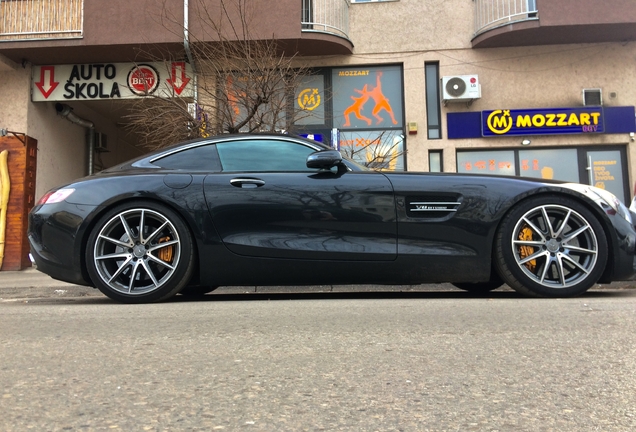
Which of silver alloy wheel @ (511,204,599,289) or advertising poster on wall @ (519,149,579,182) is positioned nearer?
silver alloy wheel @ (511,204,599,289)

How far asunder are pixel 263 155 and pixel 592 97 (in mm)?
9809

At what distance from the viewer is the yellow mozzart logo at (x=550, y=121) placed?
1150 centimetres

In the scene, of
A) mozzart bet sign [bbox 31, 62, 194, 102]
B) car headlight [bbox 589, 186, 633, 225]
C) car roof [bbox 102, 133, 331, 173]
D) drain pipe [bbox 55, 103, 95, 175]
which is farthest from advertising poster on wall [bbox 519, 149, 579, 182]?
drain pipe [bbox 55, 103, 95, 175]

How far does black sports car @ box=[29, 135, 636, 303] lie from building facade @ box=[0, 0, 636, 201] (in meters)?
7.14

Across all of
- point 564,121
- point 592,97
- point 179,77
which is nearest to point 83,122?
point 179,77

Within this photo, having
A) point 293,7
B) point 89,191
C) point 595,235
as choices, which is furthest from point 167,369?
point 293,7

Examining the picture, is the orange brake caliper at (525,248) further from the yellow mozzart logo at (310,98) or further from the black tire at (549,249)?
the yellow mozzart logo at (310,98)

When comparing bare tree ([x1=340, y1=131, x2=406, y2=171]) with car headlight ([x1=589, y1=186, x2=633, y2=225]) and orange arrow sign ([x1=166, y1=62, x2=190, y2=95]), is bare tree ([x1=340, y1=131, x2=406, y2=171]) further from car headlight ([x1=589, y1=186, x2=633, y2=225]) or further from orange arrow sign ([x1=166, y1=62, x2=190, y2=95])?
car headlight ([x1=589, y1=186, x2=633, y2=225])

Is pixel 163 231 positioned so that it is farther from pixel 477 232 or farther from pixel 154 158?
pixel 477 232

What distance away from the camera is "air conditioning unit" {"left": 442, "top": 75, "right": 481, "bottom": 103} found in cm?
1145

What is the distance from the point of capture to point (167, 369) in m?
2.16

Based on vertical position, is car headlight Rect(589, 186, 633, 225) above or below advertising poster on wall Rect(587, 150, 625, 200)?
below

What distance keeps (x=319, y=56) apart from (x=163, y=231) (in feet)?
28.8

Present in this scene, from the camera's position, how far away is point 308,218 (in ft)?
13.2
